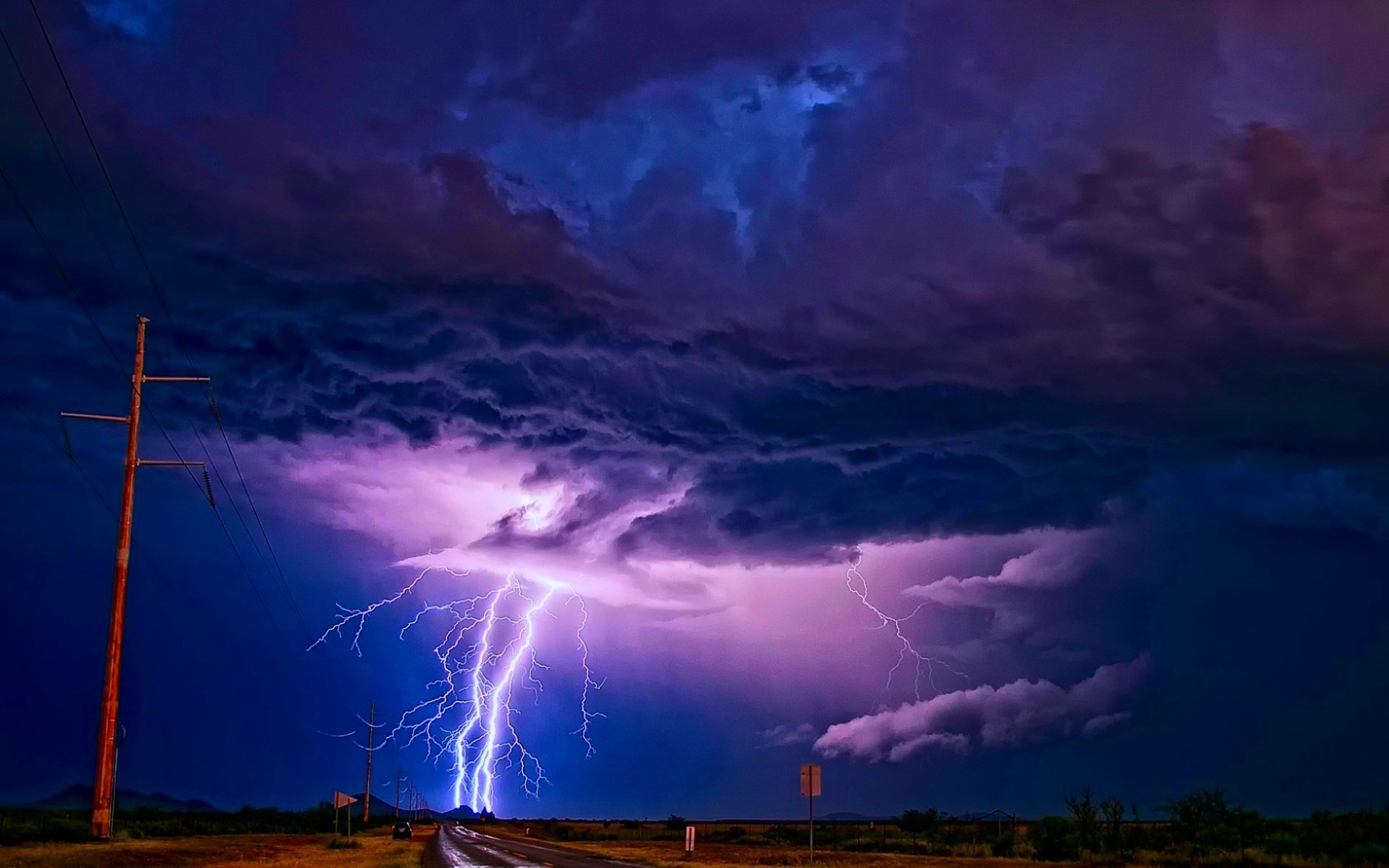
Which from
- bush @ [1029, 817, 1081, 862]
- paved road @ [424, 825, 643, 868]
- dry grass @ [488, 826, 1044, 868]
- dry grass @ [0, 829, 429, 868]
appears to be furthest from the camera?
bush @ [1029, 817, 1081, 862]

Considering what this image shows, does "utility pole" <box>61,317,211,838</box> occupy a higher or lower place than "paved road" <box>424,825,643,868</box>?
higher

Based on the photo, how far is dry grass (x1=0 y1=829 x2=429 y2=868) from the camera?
1082 inches

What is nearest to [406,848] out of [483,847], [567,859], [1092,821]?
[483,847]

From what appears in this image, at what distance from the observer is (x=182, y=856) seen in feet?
113

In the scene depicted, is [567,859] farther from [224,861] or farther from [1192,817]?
[1192,817]

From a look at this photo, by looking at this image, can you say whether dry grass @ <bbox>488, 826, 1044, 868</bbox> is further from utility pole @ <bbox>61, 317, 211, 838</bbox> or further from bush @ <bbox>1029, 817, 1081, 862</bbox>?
utility pole @ <bbox>61, 317, 211, 838</bbox>

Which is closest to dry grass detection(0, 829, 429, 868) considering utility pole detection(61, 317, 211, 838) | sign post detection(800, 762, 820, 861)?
utility pole detection(61, 317, 211, 838)

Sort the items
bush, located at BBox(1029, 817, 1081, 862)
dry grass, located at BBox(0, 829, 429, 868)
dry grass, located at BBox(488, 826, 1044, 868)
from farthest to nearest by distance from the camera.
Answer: bush, located at BBox(1029, 817, 1081, 862) < dry grass, located at BBox(488, 826, 1044, 868) < dry grass, located at BBox(0, 829, 429, 868)

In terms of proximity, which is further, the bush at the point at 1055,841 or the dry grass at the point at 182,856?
the bush at the point at 1055,841

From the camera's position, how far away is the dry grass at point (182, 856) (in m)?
27.5

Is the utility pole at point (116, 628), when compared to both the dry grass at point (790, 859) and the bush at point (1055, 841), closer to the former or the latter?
the dry grass at point (790, 859)

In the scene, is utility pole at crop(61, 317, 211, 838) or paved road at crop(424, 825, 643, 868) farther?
paved road at crop(424, 825, 643, 868)

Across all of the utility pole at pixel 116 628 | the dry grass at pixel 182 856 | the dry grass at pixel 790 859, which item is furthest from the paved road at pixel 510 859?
the utility pole at pixel 116 628

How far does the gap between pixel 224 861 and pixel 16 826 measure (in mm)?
20206
